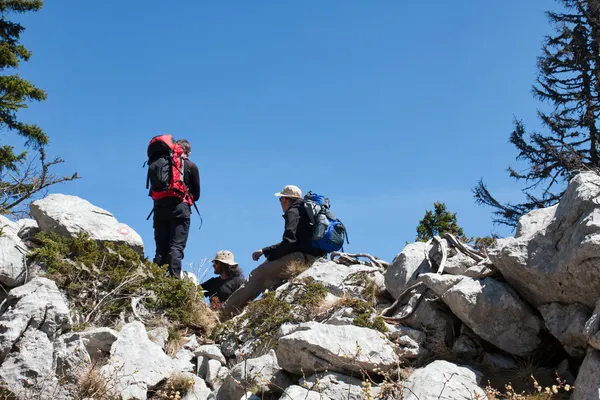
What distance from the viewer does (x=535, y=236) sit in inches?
232

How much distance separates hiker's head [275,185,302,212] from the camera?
1009 cm

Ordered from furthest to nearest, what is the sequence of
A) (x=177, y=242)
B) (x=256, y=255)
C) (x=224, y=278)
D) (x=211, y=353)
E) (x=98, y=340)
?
(x=224, y=278)
(x=256, y=255)
(x=177, y=242)
(x=211, y=353)
(x=98, y=340)

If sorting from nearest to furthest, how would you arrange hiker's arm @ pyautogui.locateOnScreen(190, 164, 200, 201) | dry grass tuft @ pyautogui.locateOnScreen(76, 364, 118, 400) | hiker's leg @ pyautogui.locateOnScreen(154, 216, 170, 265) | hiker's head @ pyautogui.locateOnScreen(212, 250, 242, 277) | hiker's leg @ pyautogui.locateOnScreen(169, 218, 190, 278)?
dry grass tuft @ pyautogui.locateOnScreen(76, 364, 118, 400) → hiker's leg @ pyautogui.locateOnScreen(169, 218, 190, 278) → hiker's leg @ pyautogui.locateOnScreen(154, 216, 170, 265) → hiker's arm @ pyautogui.locateOnScreen(190, 164, 200, 201) → hiker's head @ pyautogui.locateOnScreen(212, 250, 242, 277)

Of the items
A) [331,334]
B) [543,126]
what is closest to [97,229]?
[331,334]

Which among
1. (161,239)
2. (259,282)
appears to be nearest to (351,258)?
(259,282)

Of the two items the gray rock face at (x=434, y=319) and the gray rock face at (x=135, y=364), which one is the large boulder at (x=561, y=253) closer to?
the gray rock face at (x=434, y=319)

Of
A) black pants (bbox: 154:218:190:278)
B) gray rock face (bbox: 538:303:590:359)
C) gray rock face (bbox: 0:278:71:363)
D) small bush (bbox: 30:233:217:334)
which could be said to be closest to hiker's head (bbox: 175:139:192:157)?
black pants (bbox: 154:218:190:278)

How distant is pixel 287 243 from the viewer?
377 inches

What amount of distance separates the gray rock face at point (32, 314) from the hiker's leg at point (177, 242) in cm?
265

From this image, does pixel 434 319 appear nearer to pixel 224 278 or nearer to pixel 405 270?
pixel 405 270

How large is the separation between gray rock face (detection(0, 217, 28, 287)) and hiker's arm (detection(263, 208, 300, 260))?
11.6 ft

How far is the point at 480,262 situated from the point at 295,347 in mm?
2484

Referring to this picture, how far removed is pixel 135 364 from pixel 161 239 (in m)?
3.76

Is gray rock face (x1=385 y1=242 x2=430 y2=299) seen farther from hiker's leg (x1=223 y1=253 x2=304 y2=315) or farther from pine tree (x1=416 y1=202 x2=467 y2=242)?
pine tree (x1=416 y1=202 x2=467 y2=242)
